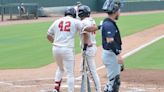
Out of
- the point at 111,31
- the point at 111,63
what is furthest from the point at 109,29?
the point at 111,63

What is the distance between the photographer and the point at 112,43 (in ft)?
26.7

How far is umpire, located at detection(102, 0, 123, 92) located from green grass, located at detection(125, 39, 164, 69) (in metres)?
6.18

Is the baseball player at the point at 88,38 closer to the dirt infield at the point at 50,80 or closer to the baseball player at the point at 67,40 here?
the baseball player at the point at 67,40

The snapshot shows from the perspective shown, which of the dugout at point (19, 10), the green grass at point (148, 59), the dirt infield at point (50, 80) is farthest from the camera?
the dugout at point (19, 10)

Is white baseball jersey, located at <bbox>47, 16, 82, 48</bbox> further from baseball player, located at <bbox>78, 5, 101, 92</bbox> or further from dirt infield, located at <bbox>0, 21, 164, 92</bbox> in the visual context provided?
dirt infield, located at <bbox>0, 21, 164, 92</bbox>

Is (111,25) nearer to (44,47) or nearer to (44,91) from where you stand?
(44,91)

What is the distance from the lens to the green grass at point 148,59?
48.8ft

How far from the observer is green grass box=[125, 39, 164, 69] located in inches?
585

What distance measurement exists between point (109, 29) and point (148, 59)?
8.34 metres

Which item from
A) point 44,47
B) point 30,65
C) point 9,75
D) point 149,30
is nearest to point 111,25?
point 9,75

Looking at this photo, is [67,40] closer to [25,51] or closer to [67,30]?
[67,30]

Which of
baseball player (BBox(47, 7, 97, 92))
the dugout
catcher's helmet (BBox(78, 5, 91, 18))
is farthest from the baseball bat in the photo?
the dugout

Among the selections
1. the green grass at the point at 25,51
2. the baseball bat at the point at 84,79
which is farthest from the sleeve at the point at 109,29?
the green grass at the point at 25,51

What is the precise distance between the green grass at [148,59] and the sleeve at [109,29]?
6.52m
